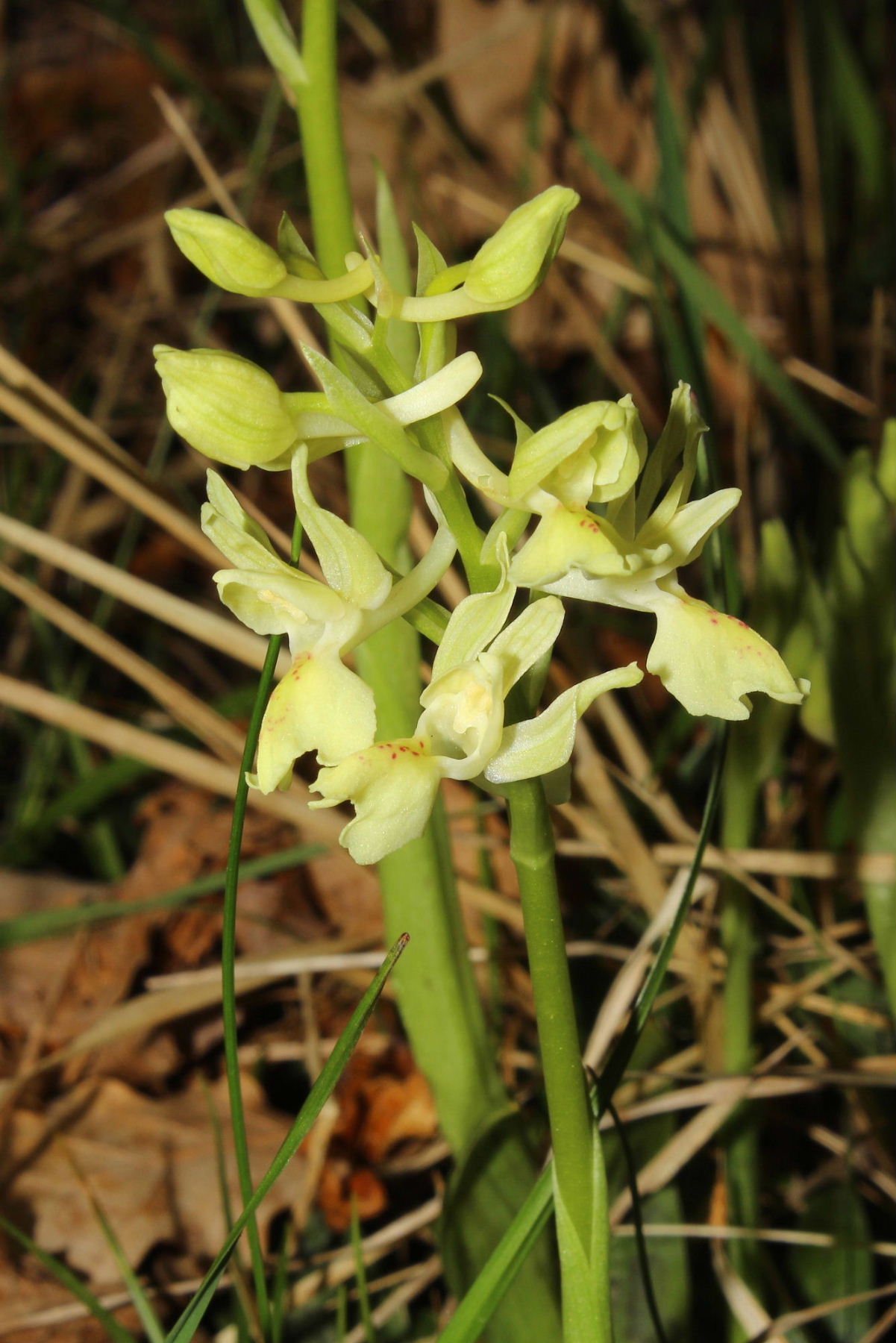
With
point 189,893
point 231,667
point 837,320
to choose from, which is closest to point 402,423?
point 189,893

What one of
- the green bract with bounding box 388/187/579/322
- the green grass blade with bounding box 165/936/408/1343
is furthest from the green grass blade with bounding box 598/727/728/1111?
the green bract with bounding box 388/187/579/322

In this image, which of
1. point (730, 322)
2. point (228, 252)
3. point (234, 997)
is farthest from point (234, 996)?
point (730, 322)

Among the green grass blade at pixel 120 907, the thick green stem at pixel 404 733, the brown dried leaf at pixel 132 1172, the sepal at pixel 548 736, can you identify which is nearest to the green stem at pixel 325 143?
the thick green stem at pixel 404 733

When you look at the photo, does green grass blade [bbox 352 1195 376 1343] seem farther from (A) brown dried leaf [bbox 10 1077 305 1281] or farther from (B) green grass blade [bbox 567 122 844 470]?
(B) green grass blade [bbox 567 122 844 470]

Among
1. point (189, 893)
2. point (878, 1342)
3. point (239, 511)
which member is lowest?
point (878, 1342)

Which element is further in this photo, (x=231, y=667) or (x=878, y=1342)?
(x=231, y=667)

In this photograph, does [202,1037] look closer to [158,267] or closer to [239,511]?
[239,511]

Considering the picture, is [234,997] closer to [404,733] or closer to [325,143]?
[404,733]
